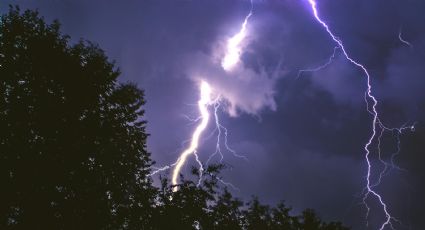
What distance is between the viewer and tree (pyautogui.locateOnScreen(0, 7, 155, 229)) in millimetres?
14484

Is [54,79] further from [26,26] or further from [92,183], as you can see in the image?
[92,183]

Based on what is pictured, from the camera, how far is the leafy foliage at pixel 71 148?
47.6 ft

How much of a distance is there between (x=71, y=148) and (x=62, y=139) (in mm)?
567

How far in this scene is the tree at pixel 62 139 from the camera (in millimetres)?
14484

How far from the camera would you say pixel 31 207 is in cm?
1439

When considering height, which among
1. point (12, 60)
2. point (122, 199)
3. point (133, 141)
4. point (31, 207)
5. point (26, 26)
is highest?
point (26, 26)

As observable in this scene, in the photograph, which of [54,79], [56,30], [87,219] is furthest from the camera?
[56,30]

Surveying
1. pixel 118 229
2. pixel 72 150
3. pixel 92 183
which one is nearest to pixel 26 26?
pixel 72 150

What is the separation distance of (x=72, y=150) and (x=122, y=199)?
9.92 feet

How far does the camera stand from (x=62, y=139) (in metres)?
15.6

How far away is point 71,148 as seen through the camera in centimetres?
1549

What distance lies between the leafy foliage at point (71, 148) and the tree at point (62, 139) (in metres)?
0.04

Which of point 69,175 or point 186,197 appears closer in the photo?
point 69,175

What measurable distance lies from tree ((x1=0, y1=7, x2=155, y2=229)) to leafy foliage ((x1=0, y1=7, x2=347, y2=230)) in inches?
1.5
